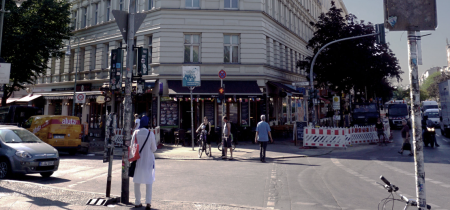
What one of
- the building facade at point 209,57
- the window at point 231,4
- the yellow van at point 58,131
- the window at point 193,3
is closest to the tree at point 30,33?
the building facade at point 209,57

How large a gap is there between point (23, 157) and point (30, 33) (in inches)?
723

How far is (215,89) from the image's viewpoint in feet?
70.1

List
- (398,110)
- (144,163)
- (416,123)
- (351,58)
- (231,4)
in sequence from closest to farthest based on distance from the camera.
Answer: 1. (416,123)
2. (144,163)
3. (231,4)
4. (351,58)
5. (398,110)

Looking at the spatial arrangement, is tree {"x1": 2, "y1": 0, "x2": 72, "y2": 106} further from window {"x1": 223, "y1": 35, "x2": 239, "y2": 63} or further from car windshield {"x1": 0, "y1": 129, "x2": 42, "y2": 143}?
car windshield {"x1": 0, "y1": 129, "x2": 42, "y2": 143}

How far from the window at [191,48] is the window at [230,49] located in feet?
6.22

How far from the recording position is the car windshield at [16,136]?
973 centimetres

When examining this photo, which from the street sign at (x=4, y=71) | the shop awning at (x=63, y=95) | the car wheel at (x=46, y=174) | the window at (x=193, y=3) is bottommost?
the car wheel at (x=46, y=174)

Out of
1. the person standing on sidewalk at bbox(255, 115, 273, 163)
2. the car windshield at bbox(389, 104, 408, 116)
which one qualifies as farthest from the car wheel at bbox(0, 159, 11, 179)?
the car windshield at bbox(389, 104, 408, 116)

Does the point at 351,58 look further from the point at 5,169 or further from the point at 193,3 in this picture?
the point at 5,169

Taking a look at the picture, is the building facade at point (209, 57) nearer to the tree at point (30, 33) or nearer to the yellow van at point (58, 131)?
the tree at point (30, 33)

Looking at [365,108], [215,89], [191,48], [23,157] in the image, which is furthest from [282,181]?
[365,108]

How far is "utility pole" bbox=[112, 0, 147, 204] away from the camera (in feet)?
21.5

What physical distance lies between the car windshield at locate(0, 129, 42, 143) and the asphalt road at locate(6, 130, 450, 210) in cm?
114

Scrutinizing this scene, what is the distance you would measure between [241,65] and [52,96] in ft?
59.9
